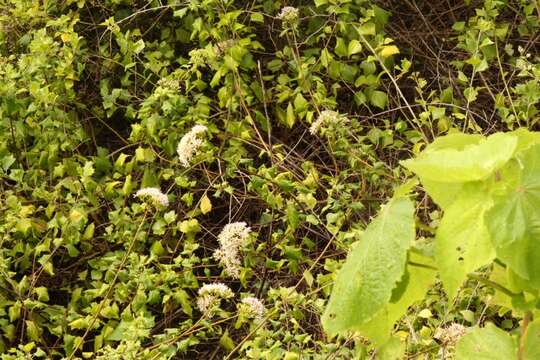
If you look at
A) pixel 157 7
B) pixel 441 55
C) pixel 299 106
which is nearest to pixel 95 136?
pixel 157 7

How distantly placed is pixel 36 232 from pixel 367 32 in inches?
51.3

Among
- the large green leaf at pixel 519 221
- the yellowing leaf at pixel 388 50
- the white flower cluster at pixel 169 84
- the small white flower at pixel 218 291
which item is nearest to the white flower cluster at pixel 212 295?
the small white flower at pixel 218 291

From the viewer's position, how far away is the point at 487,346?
73 centimetres

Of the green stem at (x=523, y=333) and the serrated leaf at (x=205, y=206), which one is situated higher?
the green stem at (x=523, y=333)

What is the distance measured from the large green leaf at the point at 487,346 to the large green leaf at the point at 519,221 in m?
0.11

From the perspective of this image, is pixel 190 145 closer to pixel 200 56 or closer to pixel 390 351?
pixel 200 56

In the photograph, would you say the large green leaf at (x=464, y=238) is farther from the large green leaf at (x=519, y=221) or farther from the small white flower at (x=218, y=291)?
the small white flower at (x=218, y=291)

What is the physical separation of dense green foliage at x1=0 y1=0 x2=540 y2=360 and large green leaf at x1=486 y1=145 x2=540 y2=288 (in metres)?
1.05

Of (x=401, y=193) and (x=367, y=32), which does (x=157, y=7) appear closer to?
(x=367, y=32)

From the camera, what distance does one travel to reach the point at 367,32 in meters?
2.94

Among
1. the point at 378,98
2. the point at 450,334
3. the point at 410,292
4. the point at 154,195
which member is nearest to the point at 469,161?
the point at 410,292

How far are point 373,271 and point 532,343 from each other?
18 cm

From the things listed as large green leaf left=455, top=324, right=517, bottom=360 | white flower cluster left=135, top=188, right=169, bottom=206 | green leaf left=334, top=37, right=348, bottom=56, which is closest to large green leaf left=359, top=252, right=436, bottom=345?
large green leaf left=455, top=324, right=517, bottom=360

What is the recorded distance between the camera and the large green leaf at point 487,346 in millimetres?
724
